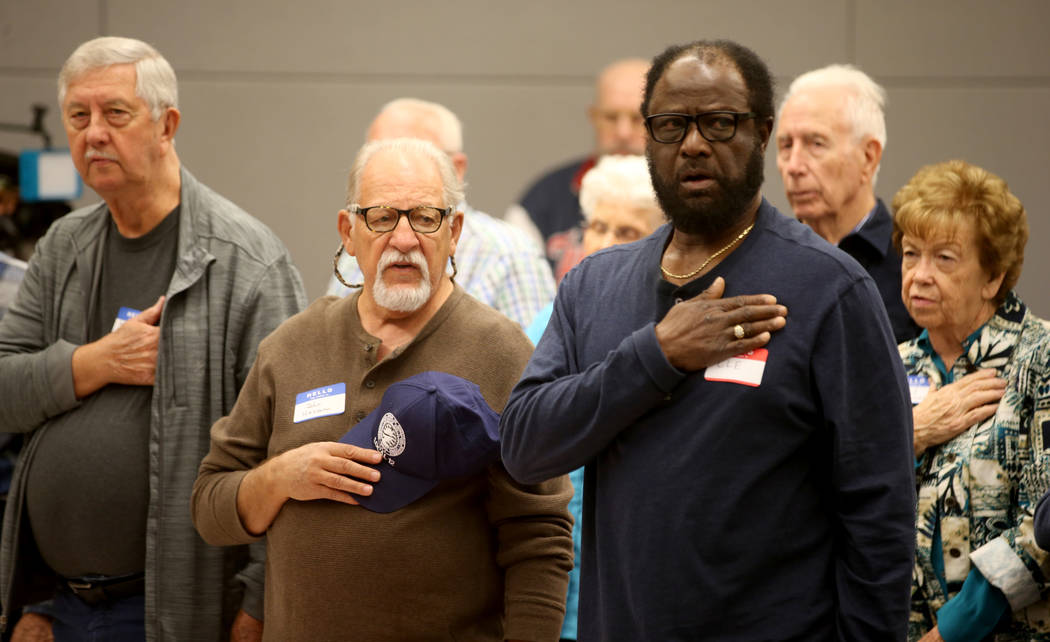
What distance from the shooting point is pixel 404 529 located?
200 centimetres

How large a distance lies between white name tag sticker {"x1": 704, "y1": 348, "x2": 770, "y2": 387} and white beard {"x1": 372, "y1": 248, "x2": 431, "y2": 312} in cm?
72

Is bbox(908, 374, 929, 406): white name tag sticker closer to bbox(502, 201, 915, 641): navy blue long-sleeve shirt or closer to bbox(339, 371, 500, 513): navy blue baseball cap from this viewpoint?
bbox(502, 201, 915, 641): navy blue long-sleeve shirt

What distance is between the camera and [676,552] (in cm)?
158

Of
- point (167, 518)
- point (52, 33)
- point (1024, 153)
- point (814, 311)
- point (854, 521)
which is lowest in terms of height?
point (167, 518)

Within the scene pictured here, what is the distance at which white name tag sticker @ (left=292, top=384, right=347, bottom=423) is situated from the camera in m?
2.11

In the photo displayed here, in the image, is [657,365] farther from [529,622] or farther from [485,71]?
[485,71]

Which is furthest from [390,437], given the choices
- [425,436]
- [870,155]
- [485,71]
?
[485,71]

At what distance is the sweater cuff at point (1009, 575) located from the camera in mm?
2109

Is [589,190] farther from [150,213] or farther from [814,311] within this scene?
[814,311]

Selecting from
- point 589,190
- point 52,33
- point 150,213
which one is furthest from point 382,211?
point 52,33

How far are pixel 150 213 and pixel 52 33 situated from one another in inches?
108

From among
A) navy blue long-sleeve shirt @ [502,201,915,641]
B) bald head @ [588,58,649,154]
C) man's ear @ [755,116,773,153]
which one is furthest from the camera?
bald head @ [588,58,649,154]

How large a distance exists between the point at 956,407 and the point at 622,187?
3.48 ft

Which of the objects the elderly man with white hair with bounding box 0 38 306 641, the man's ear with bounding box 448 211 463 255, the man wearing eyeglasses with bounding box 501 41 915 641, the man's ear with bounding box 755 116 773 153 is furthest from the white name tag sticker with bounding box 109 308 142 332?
the man's ear with bounding box 755 116 773 153
